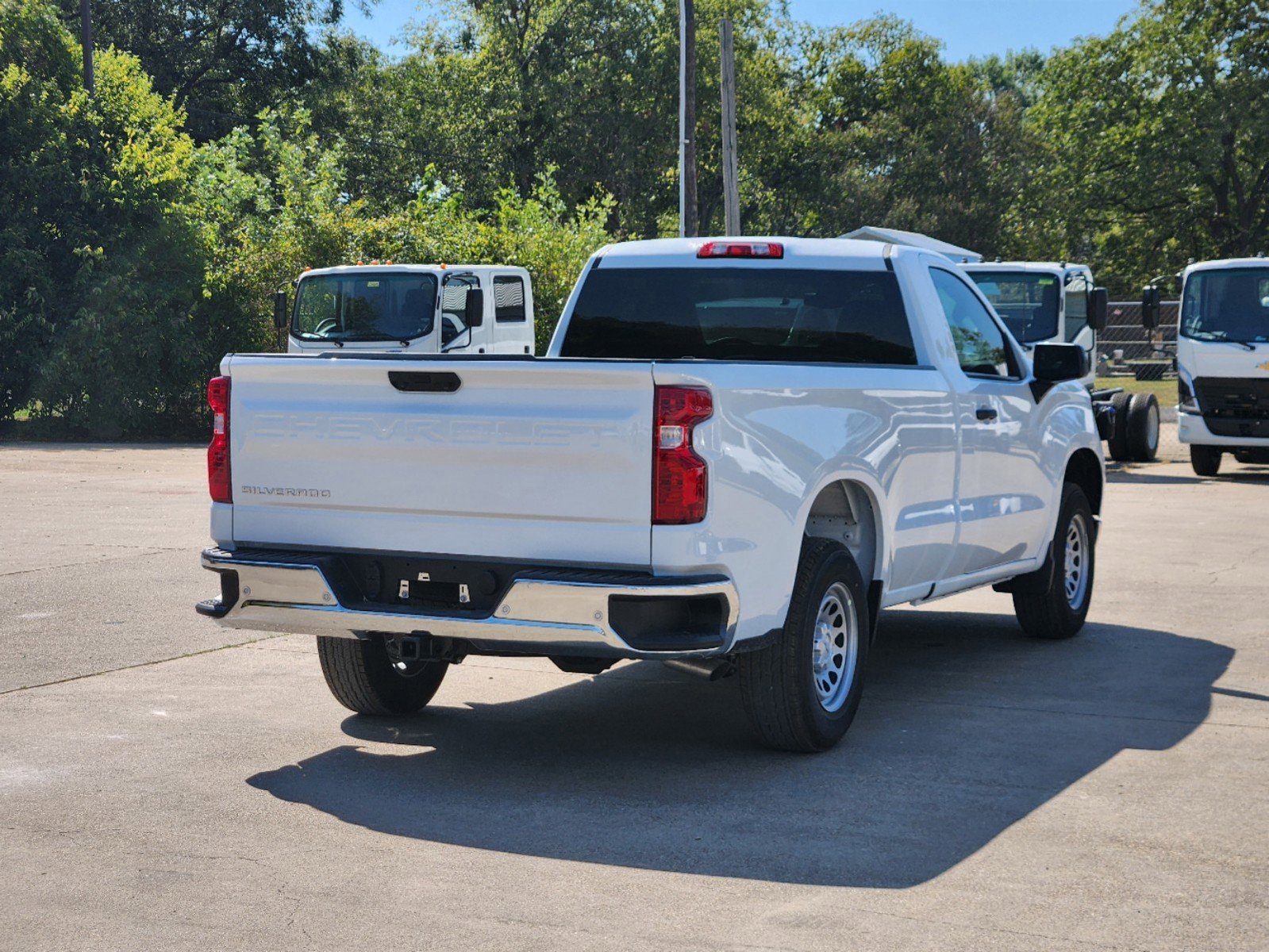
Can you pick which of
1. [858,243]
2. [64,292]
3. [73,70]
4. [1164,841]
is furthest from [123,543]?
[73,70]

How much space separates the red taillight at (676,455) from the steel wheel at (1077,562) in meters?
4.46

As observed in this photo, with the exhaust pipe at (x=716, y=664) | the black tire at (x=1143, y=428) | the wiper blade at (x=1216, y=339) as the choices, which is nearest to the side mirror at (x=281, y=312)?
the black tire at (x=1143, y=428)

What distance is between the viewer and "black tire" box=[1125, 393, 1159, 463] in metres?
22.9

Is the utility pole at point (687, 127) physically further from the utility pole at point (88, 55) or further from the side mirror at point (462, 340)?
the utility pole at point (88, 55)

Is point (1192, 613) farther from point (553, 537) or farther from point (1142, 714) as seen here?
point (553, 537)

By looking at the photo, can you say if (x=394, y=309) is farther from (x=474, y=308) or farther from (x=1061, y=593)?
(x=1061, y=593)

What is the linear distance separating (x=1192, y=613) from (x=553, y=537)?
19.3ft

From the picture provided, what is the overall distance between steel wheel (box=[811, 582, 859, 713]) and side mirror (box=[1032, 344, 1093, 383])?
2.48 m

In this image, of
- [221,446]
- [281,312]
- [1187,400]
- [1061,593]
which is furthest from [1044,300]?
[221,446]

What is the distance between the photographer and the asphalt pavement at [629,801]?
4809mm

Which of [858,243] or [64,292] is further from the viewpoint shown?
[64,292]

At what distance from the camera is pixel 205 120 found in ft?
170

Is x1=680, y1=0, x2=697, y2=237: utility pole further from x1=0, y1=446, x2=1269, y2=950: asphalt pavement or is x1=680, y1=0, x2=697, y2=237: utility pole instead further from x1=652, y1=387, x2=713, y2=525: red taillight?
x1=652, y1=387, x2=713, y2=525: red taillight

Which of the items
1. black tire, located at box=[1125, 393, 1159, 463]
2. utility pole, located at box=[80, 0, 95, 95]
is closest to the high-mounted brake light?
black tire, located at box=[1125, 393, 1159, 463]
